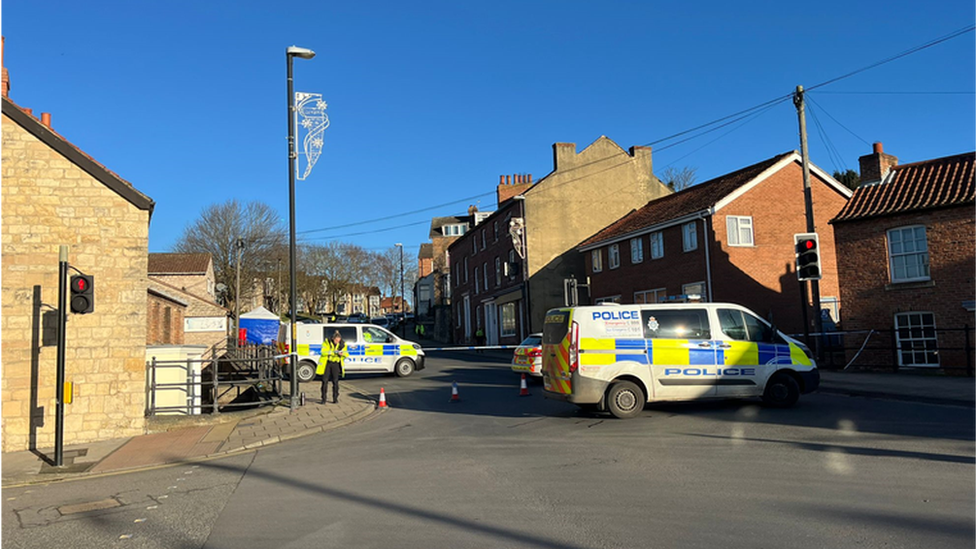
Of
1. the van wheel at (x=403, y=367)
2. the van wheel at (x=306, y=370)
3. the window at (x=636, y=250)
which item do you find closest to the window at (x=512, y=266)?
the window at (x=636, y=250)

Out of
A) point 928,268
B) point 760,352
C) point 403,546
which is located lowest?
point 403,546

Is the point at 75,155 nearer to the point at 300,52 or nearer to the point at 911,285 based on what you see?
the point at 300,52

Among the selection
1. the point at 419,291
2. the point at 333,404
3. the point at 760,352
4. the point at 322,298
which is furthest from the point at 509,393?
the point at 419,291

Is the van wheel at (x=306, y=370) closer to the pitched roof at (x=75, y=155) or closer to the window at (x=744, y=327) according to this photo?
the pitched roof at (x=75, y=155)

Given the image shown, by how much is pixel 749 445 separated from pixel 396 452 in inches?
193

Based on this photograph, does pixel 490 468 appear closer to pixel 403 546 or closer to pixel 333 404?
pixel 403 546

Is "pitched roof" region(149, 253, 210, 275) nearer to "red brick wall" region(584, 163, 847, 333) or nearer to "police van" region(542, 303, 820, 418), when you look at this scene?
"red brick wall" region(584, 163, 847, 333)

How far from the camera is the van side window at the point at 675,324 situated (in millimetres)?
12508

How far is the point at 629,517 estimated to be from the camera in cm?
621

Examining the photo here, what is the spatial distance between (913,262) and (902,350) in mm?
2515

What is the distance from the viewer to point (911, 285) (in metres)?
19.6

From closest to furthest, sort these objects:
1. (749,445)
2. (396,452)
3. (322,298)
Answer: (749,445) → (396,452) → (322,298)

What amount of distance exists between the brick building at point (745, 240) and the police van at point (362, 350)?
11.6 meters

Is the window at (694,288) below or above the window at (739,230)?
below
